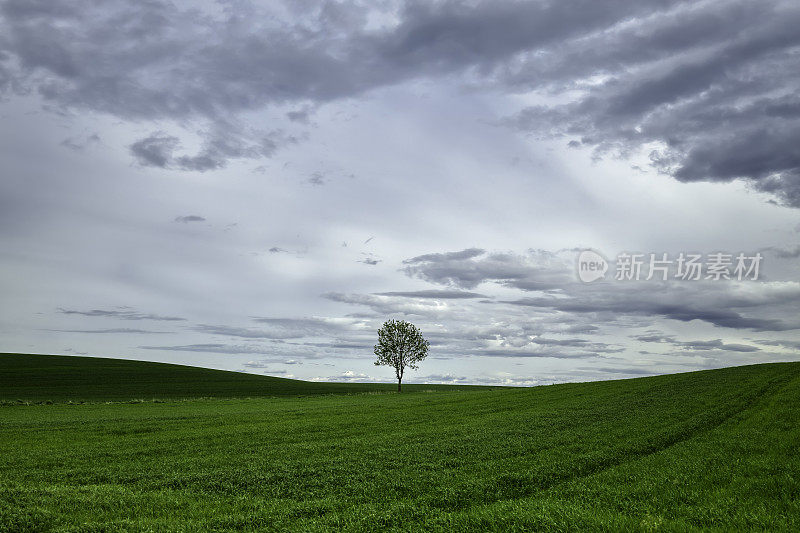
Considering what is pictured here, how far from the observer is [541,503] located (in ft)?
46.4

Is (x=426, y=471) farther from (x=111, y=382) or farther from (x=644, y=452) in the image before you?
(x=111, y=382)

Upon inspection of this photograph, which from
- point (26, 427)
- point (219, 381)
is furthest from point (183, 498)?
point (219, 381)

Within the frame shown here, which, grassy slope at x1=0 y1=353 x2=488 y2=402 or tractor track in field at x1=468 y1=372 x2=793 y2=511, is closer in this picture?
tractor track in field at x1=468 y1=372 x2=793 y2=511

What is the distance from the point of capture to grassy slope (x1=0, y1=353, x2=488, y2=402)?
8600 centimetres

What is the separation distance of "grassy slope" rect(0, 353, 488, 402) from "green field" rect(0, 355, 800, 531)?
47136 mm

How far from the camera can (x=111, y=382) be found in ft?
334

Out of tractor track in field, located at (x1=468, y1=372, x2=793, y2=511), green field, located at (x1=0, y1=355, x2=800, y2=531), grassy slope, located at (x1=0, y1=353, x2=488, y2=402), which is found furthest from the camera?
grassy slope, located at (x1=0, y1=353, x2=488, y2=402)

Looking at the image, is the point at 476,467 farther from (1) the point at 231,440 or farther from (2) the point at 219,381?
(2) the point at 219,381

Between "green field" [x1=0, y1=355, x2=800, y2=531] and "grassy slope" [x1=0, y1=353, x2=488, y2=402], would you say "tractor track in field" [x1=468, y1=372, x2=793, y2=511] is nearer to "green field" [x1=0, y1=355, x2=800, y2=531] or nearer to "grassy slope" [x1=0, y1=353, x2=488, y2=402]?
"green field" [x1=0, y1=355, x2=800, y2=531]

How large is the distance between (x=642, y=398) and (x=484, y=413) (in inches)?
668

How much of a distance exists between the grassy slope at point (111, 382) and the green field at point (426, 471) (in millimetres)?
47136

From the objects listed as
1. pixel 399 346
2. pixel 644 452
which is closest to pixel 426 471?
pixel 644 452

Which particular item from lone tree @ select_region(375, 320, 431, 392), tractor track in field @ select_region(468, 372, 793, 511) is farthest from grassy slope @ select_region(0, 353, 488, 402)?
tractor track in field @ select_region(468, 372, 793, 511)

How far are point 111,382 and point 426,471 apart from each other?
103 metres
